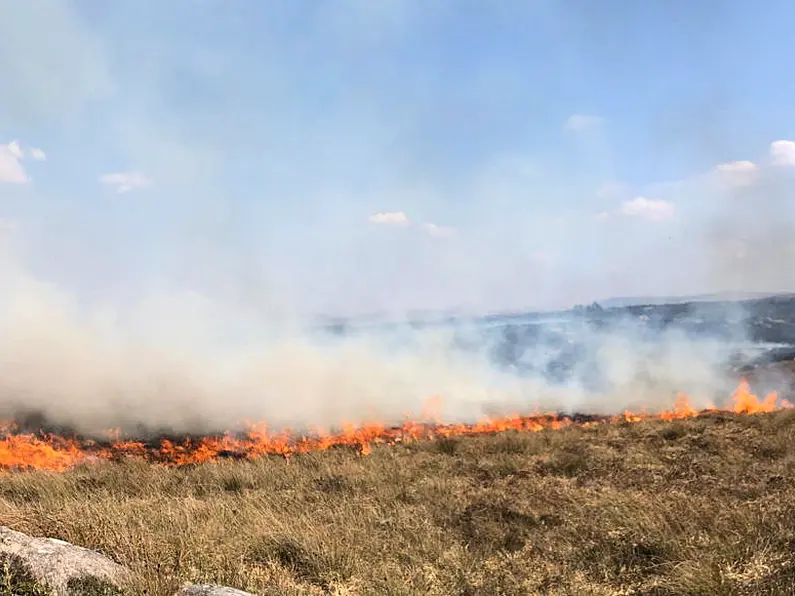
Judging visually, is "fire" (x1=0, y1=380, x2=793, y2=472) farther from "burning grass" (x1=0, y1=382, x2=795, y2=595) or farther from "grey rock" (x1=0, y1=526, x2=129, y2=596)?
"grey rock" (x1=0, y1=526, x2=129, y2=596)

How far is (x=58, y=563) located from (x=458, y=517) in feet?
15.6

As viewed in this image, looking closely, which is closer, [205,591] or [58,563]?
[205,591]

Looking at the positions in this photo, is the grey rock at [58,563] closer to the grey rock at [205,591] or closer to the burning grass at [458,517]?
the burning grass at [458,517]

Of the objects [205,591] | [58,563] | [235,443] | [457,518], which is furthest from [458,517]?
[235,443]

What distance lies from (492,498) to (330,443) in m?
7.21

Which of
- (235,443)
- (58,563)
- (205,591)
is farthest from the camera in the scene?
(235,443)

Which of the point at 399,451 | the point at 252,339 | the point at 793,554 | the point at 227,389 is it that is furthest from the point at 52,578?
the point at 252,339

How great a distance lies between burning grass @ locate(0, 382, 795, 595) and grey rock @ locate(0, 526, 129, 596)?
0.21m

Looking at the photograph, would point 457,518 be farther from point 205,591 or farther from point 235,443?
point 235,443

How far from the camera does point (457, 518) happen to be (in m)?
7.37

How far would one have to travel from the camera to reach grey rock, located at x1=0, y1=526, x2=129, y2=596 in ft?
12.6

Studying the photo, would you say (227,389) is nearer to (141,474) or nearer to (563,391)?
(141,474)

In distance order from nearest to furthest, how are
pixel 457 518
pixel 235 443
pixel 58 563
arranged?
1. pixel 58 563
2. pixel 457 518
3. pixel 235 443

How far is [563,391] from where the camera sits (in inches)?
934
